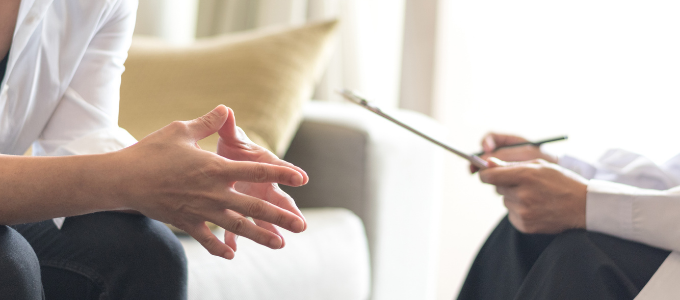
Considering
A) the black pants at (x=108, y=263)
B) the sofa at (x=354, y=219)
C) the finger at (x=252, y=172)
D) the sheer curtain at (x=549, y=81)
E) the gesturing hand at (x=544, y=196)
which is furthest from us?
the sheer curtain at (x=549, y=81)

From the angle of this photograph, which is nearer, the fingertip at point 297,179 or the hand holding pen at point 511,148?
the fingertip at point 297,179

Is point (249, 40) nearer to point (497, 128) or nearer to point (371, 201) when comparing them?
point (371, 201)

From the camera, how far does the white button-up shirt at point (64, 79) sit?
0.57 metres

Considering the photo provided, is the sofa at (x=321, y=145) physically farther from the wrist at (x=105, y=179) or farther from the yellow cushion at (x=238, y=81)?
the wrist at (x=105, y=179)

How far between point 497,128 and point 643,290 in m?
0.80

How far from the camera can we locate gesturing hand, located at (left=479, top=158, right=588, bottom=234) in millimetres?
652

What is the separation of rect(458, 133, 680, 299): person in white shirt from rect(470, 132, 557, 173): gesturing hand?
158 mm

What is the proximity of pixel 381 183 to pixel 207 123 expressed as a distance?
1.99 feet

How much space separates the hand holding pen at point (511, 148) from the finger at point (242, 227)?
0.51 metres

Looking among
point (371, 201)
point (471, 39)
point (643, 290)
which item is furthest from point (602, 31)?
point (643, 290)

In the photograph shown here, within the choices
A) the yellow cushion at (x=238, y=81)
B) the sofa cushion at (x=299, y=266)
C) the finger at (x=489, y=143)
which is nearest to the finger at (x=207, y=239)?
the sofa cushion at (x=299, y=266)

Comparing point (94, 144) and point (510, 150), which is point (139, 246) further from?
point (510, 150)

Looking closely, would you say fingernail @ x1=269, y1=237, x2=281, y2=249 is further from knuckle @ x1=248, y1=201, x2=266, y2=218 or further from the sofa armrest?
the sofa armrest

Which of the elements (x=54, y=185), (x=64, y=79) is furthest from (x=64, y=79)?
(x=54, y=185)
